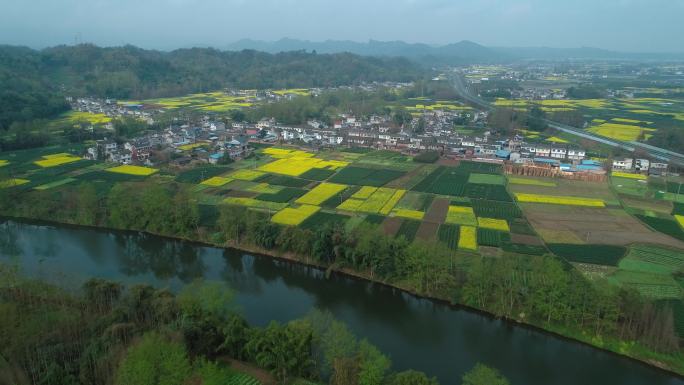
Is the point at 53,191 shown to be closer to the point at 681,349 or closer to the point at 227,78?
the point at 681,349

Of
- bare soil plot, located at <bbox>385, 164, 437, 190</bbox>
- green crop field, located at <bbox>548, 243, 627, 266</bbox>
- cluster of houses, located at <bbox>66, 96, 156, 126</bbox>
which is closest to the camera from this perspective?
green crop field, located at <bbox>548, 243, 627, 266</bbox>

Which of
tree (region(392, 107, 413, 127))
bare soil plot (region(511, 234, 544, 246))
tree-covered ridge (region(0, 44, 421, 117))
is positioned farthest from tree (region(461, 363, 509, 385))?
tree-covered ridge (region(0, 44, 421, 117))

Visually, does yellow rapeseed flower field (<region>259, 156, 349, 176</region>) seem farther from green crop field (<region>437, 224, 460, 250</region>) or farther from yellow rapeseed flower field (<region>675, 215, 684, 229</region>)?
yellow rapeseed flower field (<region>675, 215, 684, 229</region>)

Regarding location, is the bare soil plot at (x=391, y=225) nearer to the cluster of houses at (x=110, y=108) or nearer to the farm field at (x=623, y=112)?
the farm field at (x=623, y=112)

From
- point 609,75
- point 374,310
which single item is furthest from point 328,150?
point 609,75

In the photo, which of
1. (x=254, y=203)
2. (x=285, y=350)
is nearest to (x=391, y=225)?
(x=254, y=203)

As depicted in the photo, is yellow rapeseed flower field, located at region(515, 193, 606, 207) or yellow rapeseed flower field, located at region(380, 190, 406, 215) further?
yellow rapeseed flower field, located at region(515, 193, 606, 207)

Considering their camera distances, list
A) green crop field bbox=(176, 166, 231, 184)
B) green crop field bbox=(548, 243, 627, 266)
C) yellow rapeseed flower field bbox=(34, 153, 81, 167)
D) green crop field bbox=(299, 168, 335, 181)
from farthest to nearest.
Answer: yellow rapeseed flower field bbox=(34, 153, 81, 167) → green crop field bbox=(299, 168, 335, 181) → green crop field bbox=(176, 166, 231, 184) → green crop field bbox=(548, 243, 627, 266)
